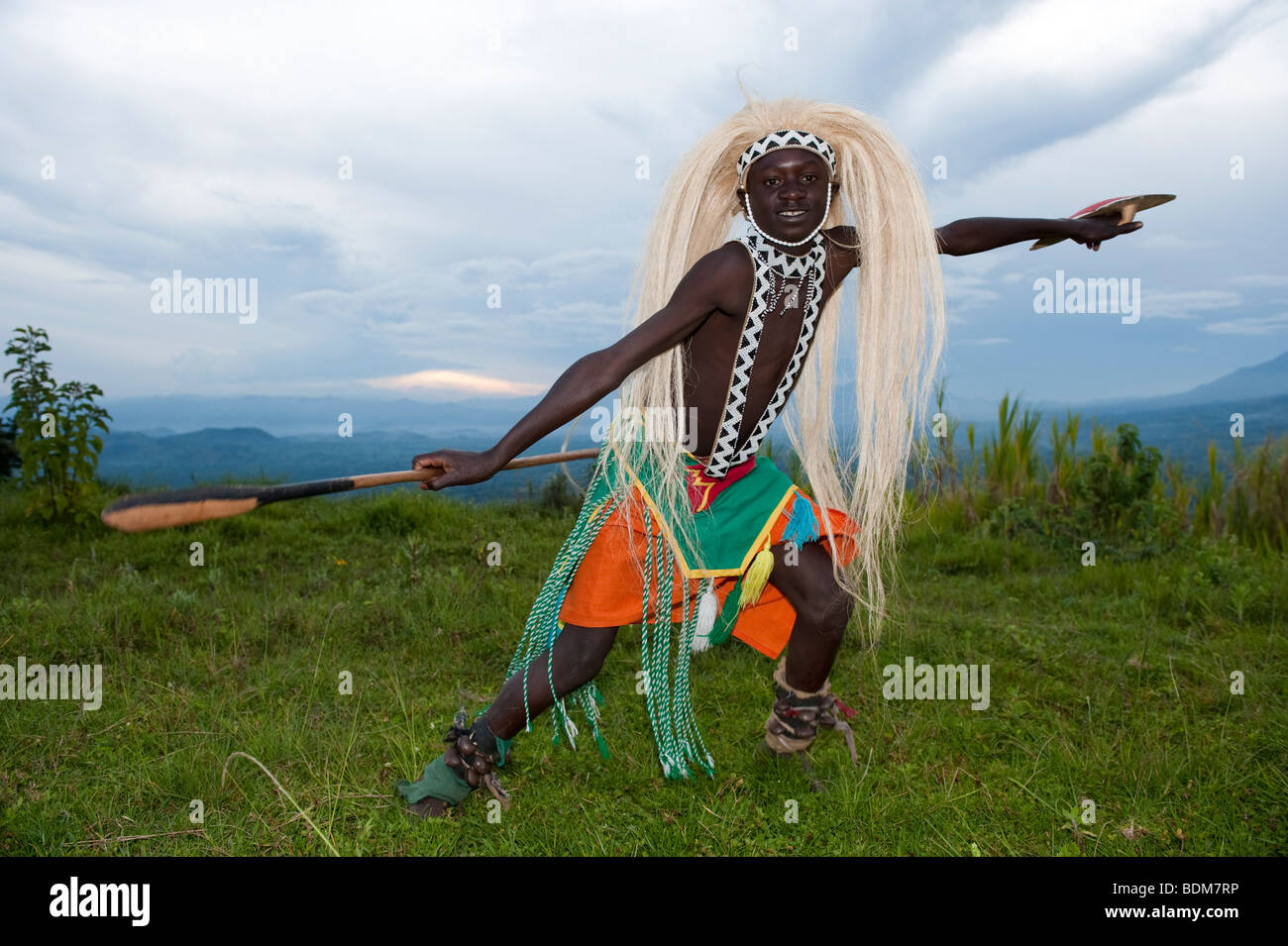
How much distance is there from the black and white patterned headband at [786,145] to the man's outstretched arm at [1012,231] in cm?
57

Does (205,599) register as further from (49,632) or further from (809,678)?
(809,678)

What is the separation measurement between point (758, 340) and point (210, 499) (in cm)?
154

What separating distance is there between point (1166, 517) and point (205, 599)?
611cm

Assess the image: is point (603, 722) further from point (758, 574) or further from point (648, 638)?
point (758, 574)

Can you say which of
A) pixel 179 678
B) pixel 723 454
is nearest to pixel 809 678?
pixel 723 454

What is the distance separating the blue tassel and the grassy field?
0.36 metres

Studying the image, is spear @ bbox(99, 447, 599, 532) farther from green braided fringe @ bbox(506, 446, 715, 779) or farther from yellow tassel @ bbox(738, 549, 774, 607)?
yellow tassel @ bbox(738, 549, 774, 607)

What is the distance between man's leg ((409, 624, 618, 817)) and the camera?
9.43ft

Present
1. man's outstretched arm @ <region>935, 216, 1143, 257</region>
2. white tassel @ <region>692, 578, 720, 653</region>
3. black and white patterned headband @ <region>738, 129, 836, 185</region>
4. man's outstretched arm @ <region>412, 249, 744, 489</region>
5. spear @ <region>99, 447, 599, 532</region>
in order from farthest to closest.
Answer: man's outstretched arm @ <region>935, 216, 1143, 257</region>, white tassel @ <region>692, 578, 720, 653</region>, black and white patterned headband @ <region>738, 129, 836, 185</region>, man's outstretched arm @ <region>412, 249, 744, 489</region>, spear @ <region>99, 447, 599, 532</region>

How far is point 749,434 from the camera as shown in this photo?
2916 millimetres

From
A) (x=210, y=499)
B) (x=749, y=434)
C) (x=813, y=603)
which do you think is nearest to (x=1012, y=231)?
(x=749, y=434)

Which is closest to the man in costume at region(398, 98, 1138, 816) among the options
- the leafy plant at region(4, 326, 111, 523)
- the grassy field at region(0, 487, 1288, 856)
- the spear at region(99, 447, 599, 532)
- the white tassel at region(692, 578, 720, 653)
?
the white tassel at region(692, 578, 720, 653)

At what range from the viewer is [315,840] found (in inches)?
110

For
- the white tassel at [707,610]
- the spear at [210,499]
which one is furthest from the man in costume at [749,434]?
the spear at [210,499]
